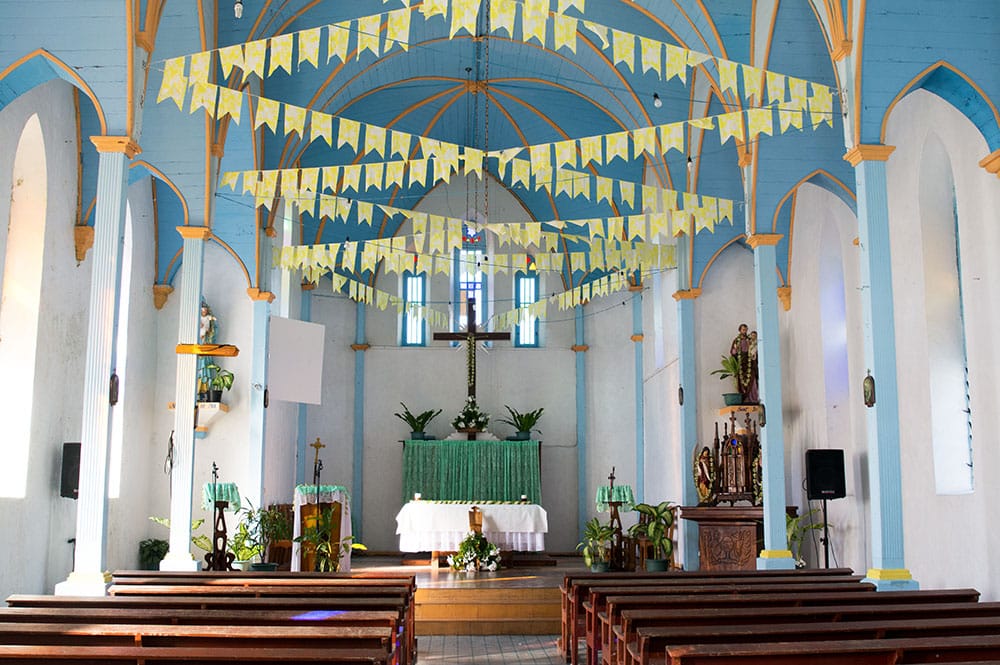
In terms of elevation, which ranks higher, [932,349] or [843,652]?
[932,349]

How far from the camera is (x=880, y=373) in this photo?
8875 millimetres

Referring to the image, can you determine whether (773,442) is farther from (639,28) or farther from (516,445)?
(516,445)

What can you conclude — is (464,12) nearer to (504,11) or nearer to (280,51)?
(504,11)

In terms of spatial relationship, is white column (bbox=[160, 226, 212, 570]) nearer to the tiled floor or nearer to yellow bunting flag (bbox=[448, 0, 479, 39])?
the tiled floor

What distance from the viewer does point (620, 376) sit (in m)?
21.4

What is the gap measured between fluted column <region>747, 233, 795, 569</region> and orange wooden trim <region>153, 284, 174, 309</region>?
9499 mm

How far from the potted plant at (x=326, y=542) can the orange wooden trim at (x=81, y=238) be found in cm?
480

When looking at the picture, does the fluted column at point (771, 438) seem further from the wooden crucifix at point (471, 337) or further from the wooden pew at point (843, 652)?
the wooden crucifix at point (471, 337)

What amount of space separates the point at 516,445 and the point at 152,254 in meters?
8.07

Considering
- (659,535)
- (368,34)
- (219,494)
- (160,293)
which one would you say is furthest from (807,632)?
(160,293)

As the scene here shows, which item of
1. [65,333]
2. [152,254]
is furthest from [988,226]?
[152,254]

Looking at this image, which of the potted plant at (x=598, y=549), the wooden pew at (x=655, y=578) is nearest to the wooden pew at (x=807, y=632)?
the wooden pew at (x=655, y=578)

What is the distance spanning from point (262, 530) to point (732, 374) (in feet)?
23.7

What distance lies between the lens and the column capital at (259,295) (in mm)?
14980
